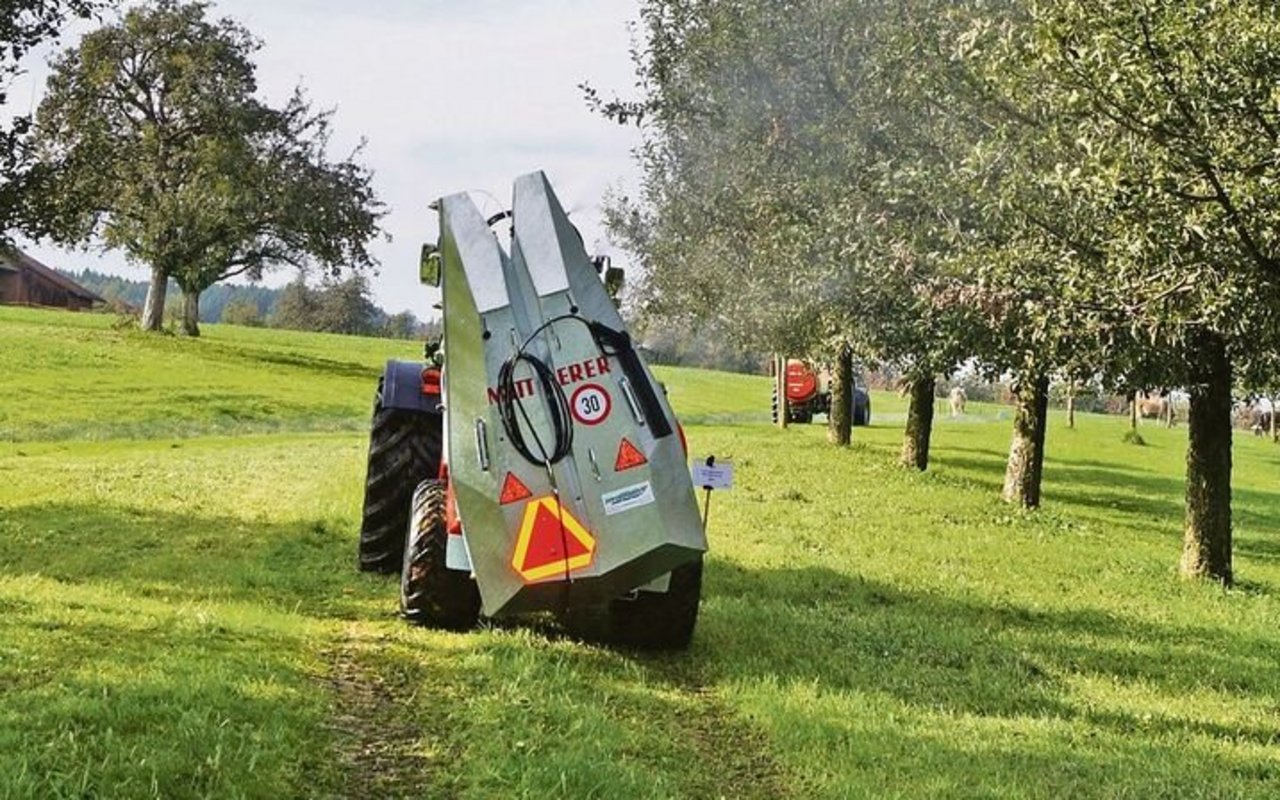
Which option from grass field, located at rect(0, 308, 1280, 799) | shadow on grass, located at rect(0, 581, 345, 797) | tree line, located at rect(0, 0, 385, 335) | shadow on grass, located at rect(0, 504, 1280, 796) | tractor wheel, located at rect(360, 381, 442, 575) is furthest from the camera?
tree line, located at rect(0, 0, 385, 335)

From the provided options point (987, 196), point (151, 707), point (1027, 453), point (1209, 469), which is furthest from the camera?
point (1027, 453)

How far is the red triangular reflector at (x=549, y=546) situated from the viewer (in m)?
8.36

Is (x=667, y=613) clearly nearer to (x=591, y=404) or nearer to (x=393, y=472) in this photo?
(x=591, y=404)

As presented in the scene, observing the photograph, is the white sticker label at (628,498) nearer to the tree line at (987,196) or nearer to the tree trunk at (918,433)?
the tree line at (987,196)

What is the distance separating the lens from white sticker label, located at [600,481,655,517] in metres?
8.42

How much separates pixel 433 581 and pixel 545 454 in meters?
1.62

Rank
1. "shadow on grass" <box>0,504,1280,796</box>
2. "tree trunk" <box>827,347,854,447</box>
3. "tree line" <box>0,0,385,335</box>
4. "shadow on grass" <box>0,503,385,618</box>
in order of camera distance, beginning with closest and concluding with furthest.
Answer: "shadow on grass" <box>0,504,1280,796</box>
"shadow on grass" <box>0,503,385,618</box>
"tree trunk" <box>827,347,854,447</box>
"tree line" <box>0,0,385,335</box>

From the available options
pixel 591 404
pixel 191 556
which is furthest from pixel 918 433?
pixel 591 404

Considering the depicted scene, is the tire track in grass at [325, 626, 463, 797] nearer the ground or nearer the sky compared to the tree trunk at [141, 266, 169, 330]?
nearer the ground

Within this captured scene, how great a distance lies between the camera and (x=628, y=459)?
8.52 m


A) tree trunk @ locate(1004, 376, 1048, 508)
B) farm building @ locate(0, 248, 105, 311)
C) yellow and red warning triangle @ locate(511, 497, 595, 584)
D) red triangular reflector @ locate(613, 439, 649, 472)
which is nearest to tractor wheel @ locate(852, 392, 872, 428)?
tree trunk @ locate(1004, 376, 1048, 508)

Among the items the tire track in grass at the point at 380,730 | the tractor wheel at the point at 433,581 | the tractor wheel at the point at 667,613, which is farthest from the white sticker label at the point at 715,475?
the tire track in grass at the point at 380,730

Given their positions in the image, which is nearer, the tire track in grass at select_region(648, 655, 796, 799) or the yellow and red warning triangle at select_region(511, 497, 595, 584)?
the tire track in grass at select_region(648, 655, 796, 799)

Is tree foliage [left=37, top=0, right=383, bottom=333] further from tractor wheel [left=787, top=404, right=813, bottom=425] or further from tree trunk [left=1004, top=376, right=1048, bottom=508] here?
tree trunk [left=1004, top=376, right=1048, bottom=508]
